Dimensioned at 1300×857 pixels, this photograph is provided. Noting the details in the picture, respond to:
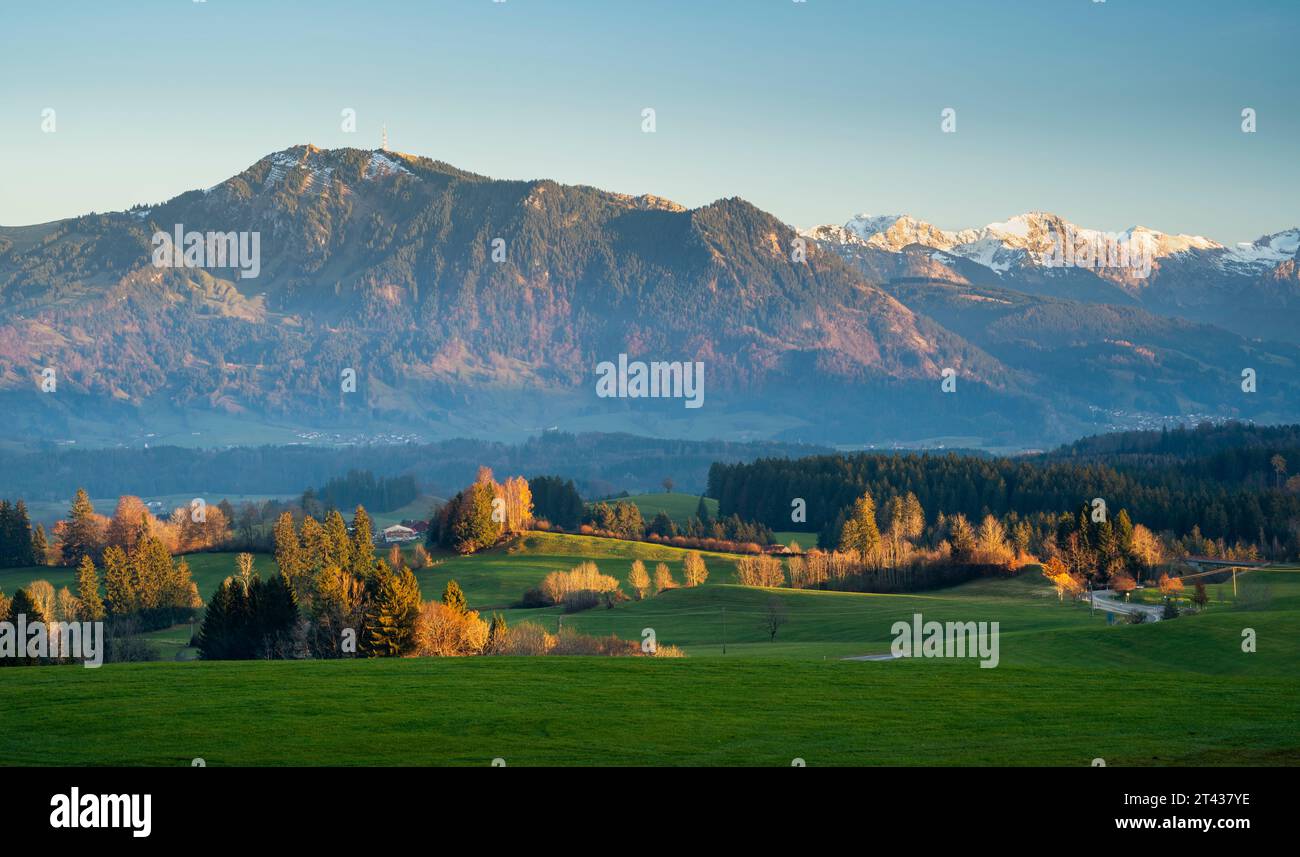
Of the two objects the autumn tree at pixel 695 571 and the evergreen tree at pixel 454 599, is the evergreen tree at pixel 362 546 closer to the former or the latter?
the autumn tree at pixel 695 571

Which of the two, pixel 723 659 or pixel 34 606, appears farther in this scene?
pixel 34 606

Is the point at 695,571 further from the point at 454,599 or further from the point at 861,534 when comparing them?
the point at 454,599

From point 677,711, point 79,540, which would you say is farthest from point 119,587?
point 677,711

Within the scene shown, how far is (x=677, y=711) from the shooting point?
158 ft

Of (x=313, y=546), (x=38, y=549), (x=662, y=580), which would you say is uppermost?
(x=313, y=546)

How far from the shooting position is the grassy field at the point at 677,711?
133 feet

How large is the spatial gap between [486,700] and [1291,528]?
442ft

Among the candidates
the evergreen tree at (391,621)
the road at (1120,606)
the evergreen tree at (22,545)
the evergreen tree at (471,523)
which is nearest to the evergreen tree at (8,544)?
the evergreen tree at (22,545)
